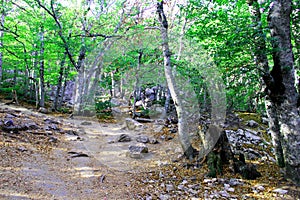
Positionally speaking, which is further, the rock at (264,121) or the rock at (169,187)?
the rock at (264,121)

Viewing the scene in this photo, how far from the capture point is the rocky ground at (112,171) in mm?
4254

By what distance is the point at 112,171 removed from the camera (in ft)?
18.4

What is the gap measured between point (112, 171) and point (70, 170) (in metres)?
1.09

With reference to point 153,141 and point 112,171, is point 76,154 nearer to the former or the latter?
point 112,171

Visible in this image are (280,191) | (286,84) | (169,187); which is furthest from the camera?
(169,187)

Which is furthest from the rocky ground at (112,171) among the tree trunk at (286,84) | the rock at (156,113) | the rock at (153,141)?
the rock at (156,113)

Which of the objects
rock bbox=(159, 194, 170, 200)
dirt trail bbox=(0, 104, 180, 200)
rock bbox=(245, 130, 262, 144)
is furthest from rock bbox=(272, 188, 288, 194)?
rock bbox=(245, 130, 262, 144)

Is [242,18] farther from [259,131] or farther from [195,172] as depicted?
[259,131]

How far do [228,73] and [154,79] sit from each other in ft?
32.0

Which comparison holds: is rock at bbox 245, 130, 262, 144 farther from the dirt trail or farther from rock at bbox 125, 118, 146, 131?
rock at bbox 125, 118, 146, 131

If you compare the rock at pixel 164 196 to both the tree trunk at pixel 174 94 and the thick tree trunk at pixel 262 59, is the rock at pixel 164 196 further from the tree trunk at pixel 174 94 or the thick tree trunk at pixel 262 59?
the thick tree trunk at pixel 262 59

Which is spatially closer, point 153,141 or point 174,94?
point 174,94

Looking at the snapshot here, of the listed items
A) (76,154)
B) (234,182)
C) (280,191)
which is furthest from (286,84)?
(76,154)

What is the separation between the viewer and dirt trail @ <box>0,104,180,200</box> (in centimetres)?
398
